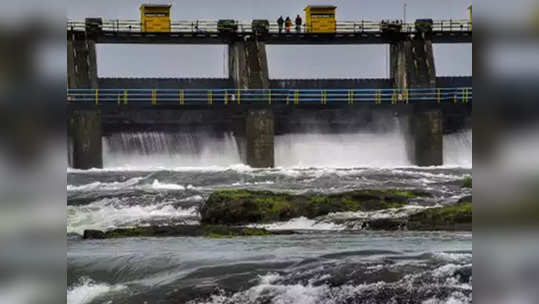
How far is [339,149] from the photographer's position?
2941cm

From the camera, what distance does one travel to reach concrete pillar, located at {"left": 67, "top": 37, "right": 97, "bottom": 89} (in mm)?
28031

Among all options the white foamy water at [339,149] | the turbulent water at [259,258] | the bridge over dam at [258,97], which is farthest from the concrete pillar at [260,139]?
the turbulent water at [259,258]

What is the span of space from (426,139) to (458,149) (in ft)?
4.79

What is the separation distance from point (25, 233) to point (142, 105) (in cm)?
2553

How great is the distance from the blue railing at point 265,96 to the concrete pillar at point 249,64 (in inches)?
13.9

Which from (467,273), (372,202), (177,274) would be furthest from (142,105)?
(467,273)

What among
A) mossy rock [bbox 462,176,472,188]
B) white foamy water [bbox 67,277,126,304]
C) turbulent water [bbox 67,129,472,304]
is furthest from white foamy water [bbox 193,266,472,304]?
mossy rock [bbox 462,176,472,188]

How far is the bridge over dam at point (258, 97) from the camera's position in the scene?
27.4 meters

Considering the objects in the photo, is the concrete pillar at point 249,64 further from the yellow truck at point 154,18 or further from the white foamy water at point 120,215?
the white foamy water at point 120,215

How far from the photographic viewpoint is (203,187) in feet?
72.0

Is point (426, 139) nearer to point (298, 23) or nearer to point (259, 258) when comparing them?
point (298, 23)

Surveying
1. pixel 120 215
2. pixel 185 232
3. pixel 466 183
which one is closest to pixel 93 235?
pixel 185 232

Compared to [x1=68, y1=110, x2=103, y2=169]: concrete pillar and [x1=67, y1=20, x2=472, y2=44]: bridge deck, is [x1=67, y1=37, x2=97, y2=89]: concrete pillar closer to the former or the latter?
[x1=67, y1=20, x2=472, y2=44]: bridge deck

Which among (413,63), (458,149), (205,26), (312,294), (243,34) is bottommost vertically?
(458,149)
